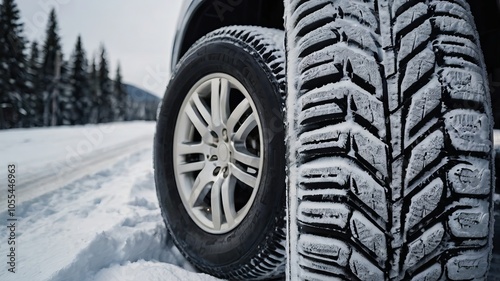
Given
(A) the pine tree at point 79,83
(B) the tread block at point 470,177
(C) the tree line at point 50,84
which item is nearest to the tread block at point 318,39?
(B) the tread block at point 470,177

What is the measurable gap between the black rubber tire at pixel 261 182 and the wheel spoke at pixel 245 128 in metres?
0.11

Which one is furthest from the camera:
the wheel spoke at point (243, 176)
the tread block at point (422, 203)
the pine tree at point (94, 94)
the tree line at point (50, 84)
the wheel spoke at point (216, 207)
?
the pine tree at point (94, 94)

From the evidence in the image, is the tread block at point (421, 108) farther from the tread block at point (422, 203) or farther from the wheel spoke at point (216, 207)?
the wheel spoke at point (216, 207)

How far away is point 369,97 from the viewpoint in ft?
2.98

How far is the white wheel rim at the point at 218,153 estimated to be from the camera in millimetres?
1494

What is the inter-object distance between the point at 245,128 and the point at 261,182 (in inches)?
11.3

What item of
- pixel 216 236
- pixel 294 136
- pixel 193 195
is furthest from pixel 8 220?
pixel 294 136

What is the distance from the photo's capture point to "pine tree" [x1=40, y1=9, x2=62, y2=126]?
115ft

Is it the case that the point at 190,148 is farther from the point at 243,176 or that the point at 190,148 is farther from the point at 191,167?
the point at 243,176

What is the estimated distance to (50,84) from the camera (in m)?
38.4

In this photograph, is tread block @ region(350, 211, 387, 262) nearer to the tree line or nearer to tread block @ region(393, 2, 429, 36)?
tread block @ region(393, 2, 429, 36)


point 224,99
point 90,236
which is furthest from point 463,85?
point 90,236

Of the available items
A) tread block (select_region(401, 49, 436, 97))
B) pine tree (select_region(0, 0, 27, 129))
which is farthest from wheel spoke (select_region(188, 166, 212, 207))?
pine tree (select_region(0, 0, 27, 129))

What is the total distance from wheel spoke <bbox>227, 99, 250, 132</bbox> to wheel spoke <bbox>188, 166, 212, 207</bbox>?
0.90 ft
